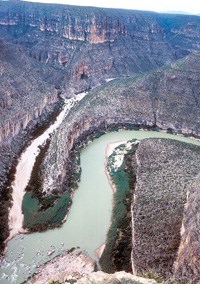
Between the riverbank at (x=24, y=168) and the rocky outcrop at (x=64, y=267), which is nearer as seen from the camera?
the rocky outcrop at (x=64, y=267)

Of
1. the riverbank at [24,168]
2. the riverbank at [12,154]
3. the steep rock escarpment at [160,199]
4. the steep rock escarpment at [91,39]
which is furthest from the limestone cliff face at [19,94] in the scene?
the steep rock escarpment at [160,199]

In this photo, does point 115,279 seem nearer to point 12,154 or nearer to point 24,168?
point 24,168

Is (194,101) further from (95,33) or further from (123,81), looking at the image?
(95,33)

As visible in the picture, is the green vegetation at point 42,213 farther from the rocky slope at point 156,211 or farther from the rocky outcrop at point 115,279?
the rocky outcrop at point 115,279

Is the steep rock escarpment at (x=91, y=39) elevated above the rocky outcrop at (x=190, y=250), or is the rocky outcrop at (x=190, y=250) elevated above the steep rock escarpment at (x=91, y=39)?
the steep rock escarpment at (x=91, y=39)

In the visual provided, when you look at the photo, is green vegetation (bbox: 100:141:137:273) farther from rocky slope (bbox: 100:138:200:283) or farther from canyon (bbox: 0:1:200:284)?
canyon (bbox: 0:1:200:284)

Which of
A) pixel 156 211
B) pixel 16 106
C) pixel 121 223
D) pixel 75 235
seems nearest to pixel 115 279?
pixel 156 211
